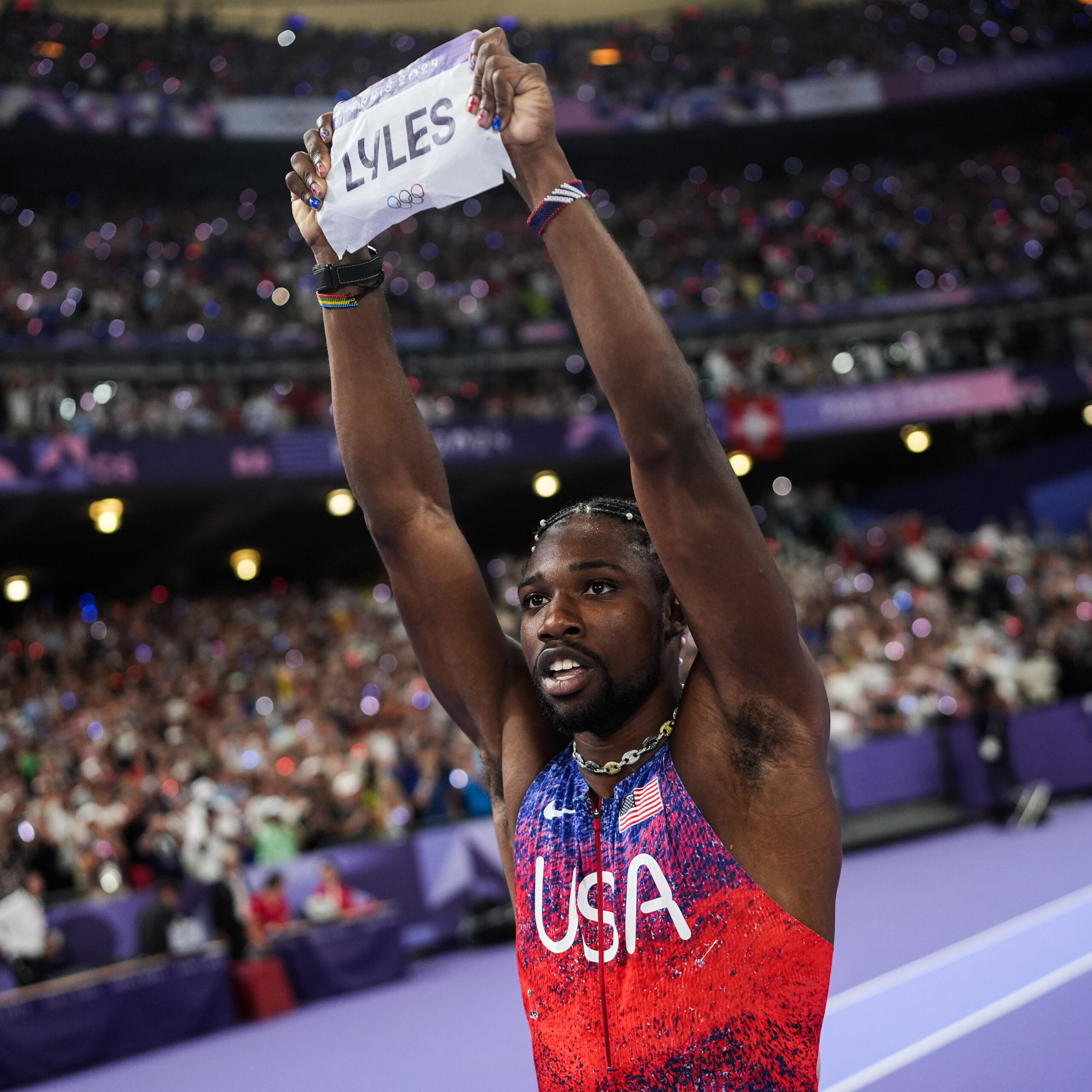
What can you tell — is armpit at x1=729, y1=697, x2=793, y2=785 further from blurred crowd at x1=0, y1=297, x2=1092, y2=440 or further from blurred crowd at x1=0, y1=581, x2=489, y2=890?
blurred crowd at x1=0, y1=297, x2=1092, y2=440

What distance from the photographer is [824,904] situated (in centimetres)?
174

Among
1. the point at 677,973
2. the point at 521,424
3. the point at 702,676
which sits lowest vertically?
the point at 677,973

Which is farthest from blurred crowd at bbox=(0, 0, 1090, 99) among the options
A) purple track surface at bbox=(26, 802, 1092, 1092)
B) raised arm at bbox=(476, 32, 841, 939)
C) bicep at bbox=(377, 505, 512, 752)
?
raised arm at bbox=(476, 32, 841, 939)

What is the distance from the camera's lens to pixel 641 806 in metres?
1.87

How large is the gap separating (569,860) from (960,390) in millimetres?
20806

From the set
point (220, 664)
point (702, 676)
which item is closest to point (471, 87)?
point (702, 676)

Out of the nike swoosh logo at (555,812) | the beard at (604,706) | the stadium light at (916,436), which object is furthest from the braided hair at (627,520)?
the stadium light at (916,436)

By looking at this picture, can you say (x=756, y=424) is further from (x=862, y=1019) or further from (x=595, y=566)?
(x=595, y=566)

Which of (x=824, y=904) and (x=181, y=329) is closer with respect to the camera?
(x=824, y=904)

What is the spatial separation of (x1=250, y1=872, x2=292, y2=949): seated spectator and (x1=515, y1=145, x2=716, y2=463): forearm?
331 inches

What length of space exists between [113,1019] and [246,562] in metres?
14.1

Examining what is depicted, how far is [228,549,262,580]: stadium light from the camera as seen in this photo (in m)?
21.1

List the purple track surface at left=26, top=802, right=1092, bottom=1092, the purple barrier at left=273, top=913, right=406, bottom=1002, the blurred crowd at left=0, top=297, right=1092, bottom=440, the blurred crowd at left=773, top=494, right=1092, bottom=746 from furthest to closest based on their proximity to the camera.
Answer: the blurred crowd at left=0, top=297, right=1092, bottom=440 → the blurred crowd at left=773, top=494, right=1092, bottom=746 → the purple barrier at left=273, top=913, right=406, bottom=1002 → the purple track surface at left=26, top=802, right=1092, bottom=1092

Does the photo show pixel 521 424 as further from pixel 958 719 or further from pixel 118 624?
pixel 958 719
